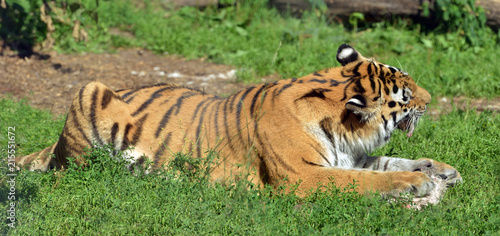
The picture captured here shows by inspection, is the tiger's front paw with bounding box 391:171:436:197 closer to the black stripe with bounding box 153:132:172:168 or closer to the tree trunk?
the black stripe with bounding box 153:132:172:168

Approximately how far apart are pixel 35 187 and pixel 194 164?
44.6 inches

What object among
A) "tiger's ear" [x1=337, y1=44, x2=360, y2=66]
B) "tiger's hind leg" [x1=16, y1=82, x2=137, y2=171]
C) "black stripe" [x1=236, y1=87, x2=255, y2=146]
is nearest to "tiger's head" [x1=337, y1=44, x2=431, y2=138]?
"tiger's ear" [x1=337, y1=44, x2=360, y2=66]

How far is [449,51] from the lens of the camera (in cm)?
723

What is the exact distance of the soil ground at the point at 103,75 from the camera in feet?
20.1

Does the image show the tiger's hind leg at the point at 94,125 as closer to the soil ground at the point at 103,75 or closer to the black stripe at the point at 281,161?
the black stripe at the point at 281,161

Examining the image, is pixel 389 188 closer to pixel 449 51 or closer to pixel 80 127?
pixel 80 127

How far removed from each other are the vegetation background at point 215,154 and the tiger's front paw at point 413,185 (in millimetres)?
135

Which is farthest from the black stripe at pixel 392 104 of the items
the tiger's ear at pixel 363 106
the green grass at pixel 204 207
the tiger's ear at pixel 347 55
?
the green grass at pixel 204 207

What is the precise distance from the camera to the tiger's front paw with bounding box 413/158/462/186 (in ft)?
12.7

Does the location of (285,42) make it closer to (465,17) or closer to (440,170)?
(465,17)

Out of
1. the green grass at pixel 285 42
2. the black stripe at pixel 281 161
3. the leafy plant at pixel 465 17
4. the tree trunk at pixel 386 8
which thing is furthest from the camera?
the tree trunk at pixel 386 8

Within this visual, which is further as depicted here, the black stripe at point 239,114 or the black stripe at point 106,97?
the black stripe at point 106,97

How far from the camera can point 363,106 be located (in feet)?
11.8

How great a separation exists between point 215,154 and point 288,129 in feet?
1.92
